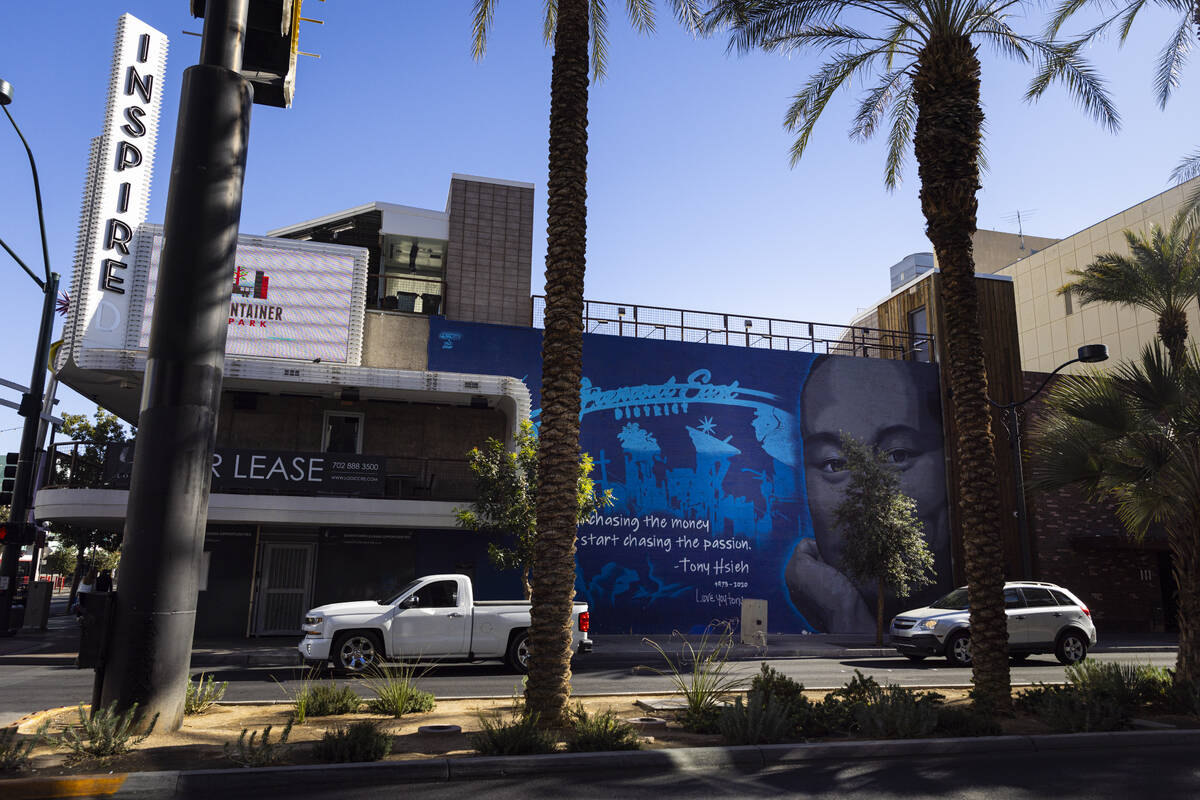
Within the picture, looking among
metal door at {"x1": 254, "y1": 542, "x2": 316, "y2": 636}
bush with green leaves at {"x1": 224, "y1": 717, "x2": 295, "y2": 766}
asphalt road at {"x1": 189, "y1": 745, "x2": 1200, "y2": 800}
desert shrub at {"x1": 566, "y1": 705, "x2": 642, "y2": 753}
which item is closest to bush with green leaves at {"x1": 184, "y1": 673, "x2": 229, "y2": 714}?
bush with green leaves at {"x1": 224, "y1": 717, "x2": 295, "y2": 766}

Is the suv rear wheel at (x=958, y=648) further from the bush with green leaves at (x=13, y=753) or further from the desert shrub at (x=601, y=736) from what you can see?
the bush with green leaves at (x=13, y=753)

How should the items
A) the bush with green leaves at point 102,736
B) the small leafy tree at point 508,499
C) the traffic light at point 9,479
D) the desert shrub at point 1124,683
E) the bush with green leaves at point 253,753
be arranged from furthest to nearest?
the traffic light at point 9,479
the small leafy tree at point 508,499
the desert shrub at point 1124,683
the bush with green leaves at point 102,736
the bush with green leaves at point 253,753

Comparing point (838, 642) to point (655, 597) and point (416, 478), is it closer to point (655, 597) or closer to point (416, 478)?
point (655, 597)

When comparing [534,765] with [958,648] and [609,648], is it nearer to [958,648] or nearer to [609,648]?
[958,648]

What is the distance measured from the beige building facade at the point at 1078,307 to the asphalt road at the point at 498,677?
77.4 feet

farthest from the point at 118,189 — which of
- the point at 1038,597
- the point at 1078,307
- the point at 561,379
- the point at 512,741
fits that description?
the point at 1078,307

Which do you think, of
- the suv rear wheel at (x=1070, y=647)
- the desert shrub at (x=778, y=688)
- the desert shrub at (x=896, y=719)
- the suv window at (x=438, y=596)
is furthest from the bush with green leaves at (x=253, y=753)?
the suv rear wheel at (x=1070, y=647)

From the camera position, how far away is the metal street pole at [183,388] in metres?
7.98

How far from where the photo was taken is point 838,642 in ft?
80.1

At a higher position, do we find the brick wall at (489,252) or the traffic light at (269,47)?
the brick wall at (489,252)

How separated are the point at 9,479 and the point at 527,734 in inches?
771

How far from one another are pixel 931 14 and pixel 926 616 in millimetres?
12187

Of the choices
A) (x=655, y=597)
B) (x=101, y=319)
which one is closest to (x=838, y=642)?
(x=655, y=597)

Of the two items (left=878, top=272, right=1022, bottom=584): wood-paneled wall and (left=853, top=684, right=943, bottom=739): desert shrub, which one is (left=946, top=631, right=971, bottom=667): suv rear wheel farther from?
(left=878, top=272, right=1022, bottom=584): wood-paneled wall
